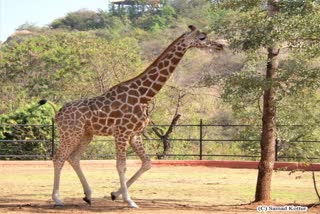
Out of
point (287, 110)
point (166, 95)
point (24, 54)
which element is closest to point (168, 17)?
point (24, 54)

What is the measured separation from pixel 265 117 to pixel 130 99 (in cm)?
243

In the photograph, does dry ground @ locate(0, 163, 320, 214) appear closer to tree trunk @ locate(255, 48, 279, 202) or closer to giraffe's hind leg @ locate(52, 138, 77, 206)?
A: tree trunk @ locate(255, 48, 279, 202)

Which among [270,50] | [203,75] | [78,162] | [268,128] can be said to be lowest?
[78,162]

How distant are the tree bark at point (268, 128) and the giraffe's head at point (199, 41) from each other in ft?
3.10

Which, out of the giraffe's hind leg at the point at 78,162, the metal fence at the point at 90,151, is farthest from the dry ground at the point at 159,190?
the metal fence at the point at 90,151

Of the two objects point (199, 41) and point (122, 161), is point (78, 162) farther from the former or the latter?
point (199, 41)

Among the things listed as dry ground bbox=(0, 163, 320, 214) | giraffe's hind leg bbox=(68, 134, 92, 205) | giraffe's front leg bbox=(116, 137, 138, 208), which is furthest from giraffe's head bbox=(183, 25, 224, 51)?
dry ground bbox=(0, 163, 320, 214)

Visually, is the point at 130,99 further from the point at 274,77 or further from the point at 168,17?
the point at 168,17

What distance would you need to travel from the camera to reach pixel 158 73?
13133 mm

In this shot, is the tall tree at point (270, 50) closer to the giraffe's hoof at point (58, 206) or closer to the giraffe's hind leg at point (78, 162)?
the giraffe's hind leg at point (78, 162)

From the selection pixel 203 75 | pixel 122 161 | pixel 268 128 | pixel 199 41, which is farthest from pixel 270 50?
pixel 122 161

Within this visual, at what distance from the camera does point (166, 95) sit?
31812 mm

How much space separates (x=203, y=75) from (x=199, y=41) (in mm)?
1380

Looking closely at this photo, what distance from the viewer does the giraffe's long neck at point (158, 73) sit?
13.0m
